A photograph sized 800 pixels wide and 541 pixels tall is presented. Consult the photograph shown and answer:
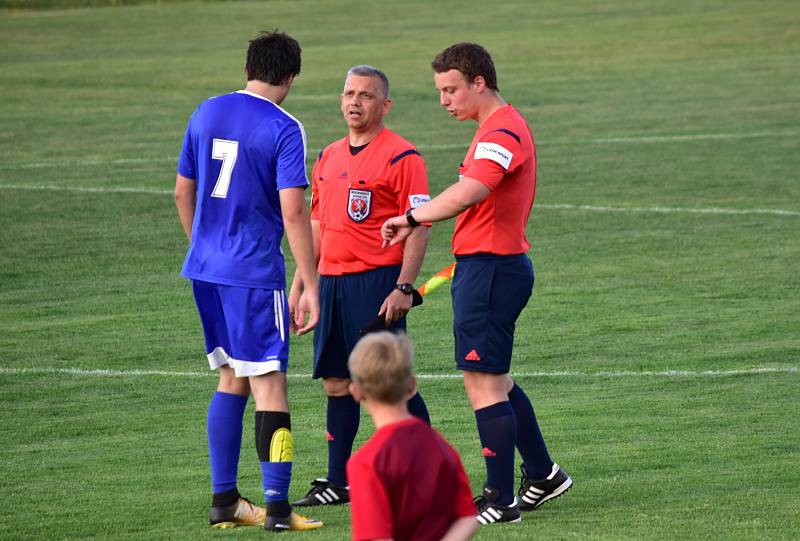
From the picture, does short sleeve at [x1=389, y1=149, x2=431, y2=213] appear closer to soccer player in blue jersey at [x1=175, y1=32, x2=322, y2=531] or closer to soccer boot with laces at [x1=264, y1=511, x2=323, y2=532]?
soccer player in blue jersey at [x1=175, y1=32, x2=322, y2=531]

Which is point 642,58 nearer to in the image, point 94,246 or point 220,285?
point 94,246

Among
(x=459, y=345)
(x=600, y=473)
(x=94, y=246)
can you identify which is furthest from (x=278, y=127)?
(x=94, y=246)

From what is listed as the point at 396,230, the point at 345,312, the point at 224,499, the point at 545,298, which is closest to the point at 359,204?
the point at 345,312

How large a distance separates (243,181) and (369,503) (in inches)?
108

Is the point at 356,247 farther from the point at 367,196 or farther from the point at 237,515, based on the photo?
the point at 237,515

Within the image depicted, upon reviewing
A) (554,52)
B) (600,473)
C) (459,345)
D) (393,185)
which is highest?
(554,52)

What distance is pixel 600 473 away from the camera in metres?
7.47

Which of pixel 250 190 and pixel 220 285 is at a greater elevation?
pixel 250 190

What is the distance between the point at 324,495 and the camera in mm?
7039

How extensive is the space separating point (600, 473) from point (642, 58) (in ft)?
91.5

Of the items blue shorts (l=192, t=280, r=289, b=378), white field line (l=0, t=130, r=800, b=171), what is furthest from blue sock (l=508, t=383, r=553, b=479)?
white field line (l=0, t=130, r=800, b=171)

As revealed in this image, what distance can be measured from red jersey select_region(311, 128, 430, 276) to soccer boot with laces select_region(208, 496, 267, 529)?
1245 mm

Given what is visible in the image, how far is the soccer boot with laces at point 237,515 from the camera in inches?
252

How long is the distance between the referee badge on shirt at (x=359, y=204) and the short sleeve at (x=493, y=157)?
2.44 feet
